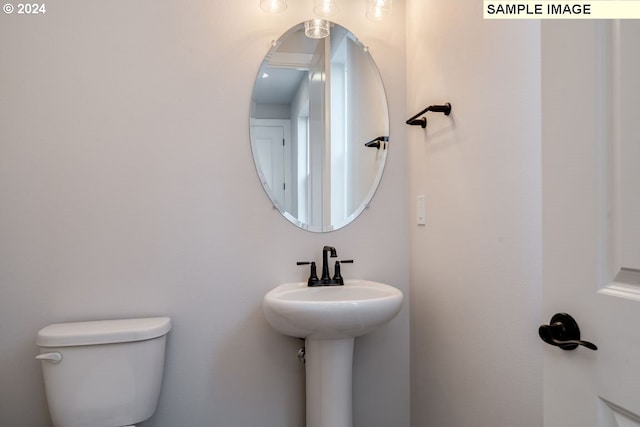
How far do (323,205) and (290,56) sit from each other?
0.67 m

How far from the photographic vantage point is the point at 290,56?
1.60 metres

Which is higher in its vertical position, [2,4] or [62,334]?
[2,4]

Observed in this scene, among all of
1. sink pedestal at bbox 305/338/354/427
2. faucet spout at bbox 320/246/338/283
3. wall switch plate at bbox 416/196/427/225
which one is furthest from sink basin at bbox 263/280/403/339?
wall switch plate at bbox 416/196/427/225

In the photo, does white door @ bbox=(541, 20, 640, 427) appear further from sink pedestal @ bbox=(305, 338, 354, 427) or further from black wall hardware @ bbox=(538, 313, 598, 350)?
sink pedestal @ bbox=(305, 338, 354, 427)

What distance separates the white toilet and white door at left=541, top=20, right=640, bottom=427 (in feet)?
4.20

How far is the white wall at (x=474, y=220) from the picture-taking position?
97 cm

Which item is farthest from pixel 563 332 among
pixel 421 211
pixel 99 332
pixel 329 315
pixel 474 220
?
pixel 99 332

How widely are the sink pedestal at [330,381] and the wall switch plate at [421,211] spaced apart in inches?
22.6

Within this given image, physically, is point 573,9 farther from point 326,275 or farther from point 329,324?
point 326,275

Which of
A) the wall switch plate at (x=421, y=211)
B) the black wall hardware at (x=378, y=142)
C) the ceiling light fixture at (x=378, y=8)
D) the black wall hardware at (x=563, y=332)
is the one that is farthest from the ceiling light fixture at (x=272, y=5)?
the black wall hardware at (x=563, y=332)

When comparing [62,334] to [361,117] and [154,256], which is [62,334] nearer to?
[154,256]

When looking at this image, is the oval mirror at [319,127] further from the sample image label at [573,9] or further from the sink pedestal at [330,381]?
the sample image label at [573,9]

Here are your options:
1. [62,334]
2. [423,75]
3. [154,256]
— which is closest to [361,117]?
[423,75]

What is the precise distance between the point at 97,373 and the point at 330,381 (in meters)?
0.84
